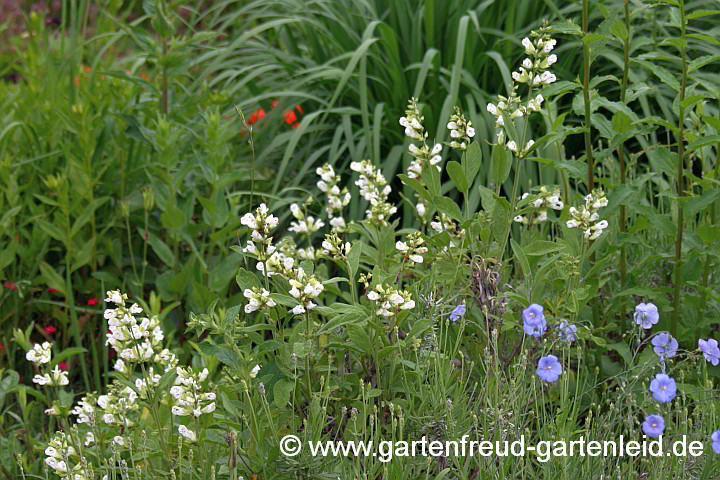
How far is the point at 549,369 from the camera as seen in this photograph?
166cm

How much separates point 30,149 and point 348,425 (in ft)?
6.43

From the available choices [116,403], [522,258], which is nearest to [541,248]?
[522,258]

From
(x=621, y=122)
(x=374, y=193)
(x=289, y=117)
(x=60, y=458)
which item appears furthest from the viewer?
(x=289, y=117)

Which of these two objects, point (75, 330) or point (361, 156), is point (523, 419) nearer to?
point (75, 330)

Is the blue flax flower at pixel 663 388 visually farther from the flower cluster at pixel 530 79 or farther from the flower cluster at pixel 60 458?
the flower cluster at pixel 60 458

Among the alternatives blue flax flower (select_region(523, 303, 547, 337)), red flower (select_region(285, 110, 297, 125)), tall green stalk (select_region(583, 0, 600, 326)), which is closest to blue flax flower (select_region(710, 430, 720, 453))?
blue flax flower (select_region(523, 303, 547, 337))

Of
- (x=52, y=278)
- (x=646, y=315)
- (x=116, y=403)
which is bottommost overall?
(x=52, y=278)

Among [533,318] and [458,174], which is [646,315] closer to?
[533,318]

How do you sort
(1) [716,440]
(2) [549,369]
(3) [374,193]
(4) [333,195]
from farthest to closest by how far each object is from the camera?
(4) [333,195] < (3) [374,193] < (2) [549,369] < (1) [716,440]

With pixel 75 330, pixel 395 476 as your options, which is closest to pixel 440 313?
pixel 395 476

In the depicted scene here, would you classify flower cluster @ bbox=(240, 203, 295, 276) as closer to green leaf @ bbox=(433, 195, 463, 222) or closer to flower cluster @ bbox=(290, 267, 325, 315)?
flower cluster @ bbox=(290, 267, 325, 315)

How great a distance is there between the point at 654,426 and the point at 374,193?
0.86 metres

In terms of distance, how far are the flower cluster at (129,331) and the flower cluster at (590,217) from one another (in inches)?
35.3

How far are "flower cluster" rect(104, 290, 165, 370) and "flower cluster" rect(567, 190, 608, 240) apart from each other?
896 mm
